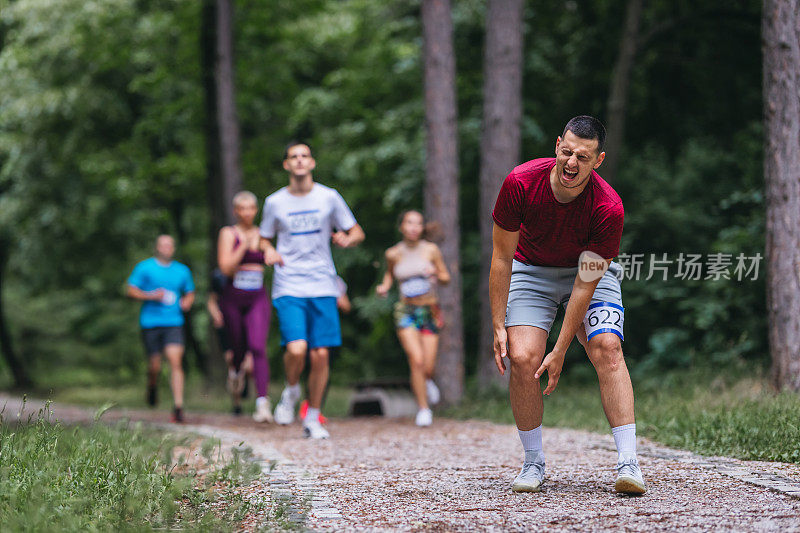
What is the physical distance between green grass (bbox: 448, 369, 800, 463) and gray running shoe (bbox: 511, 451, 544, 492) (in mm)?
1720

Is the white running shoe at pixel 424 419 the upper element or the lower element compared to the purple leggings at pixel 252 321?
lower

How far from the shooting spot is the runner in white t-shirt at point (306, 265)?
8.07 metres

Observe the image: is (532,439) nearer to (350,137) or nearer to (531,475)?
(531,475)

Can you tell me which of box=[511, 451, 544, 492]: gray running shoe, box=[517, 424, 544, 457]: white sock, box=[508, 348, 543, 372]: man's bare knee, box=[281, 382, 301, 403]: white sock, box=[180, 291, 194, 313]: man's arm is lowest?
box=[281, 382, 301, 403]: white sock

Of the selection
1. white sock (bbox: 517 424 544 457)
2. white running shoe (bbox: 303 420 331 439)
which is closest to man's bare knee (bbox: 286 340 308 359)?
white running shoe (bbox: 303 420 331 439)

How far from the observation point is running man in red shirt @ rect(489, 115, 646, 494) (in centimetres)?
456

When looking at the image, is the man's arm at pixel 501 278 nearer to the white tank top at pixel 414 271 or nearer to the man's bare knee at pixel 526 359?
the man's bare knee at pixel 526 359

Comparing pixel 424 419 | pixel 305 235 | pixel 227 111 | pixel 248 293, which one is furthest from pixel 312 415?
pixel 227 111

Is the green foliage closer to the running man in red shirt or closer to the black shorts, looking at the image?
the black shorts

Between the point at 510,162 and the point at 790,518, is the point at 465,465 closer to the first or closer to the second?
the point at 790,518

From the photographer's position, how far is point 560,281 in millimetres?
4965

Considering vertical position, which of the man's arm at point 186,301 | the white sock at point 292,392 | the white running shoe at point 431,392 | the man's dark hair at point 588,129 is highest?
the man's dark hair at point 588,129

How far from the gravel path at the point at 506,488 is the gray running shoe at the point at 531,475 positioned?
6 cm

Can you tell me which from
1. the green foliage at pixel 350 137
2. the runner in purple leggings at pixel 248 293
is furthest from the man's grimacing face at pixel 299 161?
the green foliage at pixel 350 137
